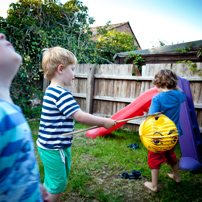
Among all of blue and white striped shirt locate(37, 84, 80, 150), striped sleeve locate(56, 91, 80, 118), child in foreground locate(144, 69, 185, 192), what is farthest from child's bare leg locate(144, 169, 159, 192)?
striped sleeve locate(56, 91, 80, 118)

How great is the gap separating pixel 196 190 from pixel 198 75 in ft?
8.69

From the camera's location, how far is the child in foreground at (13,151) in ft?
1.78

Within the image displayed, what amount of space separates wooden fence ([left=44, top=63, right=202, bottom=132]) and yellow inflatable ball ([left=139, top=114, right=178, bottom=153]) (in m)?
2.70

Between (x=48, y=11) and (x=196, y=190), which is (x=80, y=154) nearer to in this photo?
(x=196, y=190)

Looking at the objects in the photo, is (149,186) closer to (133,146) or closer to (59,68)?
(133,146)

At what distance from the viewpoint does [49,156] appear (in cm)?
136

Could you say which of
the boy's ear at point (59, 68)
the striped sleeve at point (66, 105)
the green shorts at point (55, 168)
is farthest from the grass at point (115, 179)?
the boy's ear at point (59, 68)

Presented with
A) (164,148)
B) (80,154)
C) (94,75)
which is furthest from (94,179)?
(94,75)

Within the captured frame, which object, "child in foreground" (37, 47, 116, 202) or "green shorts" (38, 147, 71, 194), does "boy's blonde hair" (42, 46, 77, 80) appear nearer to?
"child in foreground" (37, 47, 116, 202)

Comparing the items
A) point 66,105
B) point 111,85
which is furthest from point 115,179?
point 111,85

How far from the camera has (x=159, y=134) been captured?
1.70m

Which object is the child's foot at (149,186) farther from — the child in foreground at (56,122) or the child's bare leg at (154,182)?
the child in foreground at (56,122)

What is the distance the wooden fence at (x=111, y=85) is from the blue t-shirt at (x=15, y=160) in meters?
4.18

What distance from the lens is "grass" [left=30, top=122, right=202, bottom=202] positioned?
2.06 m
